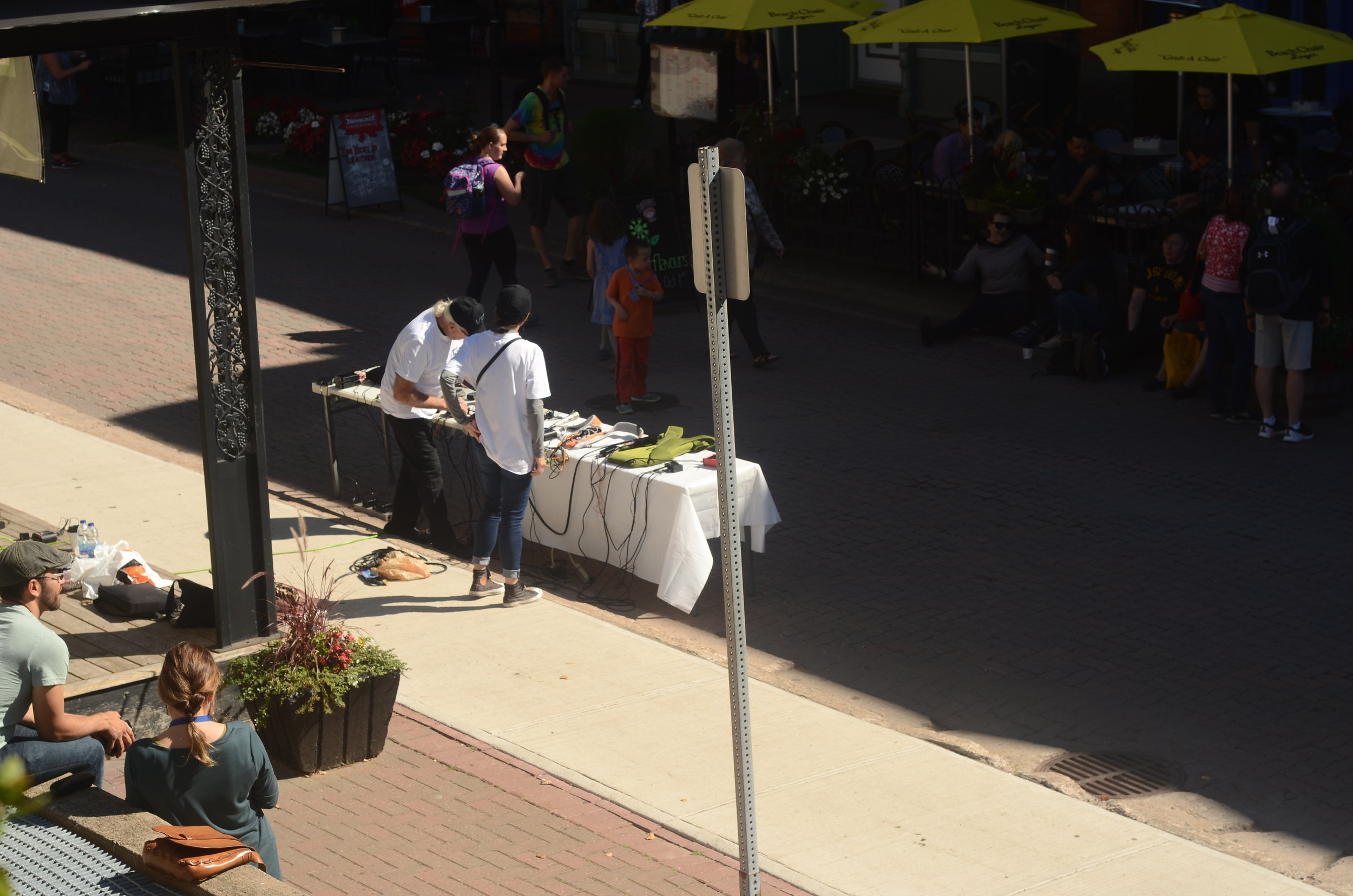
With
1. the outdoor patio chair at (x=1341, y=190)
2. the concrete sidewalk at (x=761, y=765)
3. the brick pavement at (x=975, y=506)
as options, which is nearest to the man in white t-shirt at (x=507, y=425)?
the concrete sidewalk at (x=761, y=765)

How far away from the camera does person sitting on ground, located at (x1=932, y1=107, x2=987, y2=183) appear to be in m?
17.3

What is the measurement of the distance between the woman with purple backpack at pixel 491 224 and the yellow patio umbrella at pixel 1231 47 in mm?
5761

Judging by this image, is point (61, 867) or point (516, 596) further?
point (516, 596)

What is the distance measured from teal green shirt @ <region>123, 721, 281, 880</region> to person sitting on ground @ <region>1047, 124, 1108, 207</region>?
1191 centimetres

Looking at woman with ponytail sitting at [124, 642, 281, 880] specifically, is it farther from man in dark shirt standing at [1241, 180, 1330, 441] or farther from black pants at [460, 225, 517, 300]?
black pants at [460, 225, 517, 300]

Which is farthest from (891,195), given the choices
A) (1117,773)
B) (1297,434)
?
(1117,773)

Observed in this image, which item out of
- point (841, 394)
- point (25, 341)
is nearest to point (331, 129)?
point (25, 341)

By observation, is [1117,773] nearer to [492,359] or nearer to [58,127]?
[492,359]

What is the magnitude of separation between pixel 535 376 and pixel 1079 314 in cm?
667

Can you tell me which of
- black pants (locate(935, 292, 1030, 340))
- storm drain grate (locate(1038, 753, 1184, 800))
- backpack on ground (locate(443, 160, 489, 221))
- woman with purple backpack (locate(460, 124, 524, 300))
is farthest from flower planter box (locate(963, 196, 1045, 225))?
storm drain grate (locate(1038, 753, 1184, 800))

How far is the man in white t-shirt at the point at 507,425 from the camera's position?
914 cm

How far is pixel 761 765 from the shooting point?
751cm

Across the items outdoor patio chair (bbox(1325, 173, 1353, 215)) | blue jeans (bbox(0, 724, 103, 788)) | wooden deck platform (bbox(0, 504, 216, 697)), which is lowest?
wooden deck platform (bbox(0, 504, 216, 697))

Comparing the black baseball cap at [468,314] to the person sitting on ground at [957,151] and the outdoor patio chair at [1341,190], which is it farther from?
the person sitting on ground at [957,151]
